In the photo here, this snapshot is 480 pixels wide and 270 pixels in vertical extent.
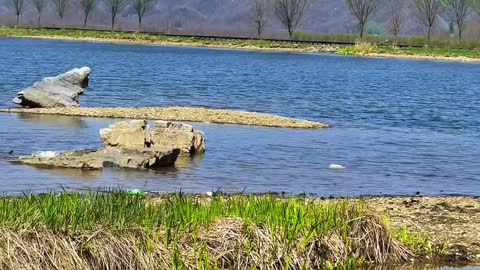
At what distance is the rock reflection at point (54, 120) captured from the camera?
1254 inches

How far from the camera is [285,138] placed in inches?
1229

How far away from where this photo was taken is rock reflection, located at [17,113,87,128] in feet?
104

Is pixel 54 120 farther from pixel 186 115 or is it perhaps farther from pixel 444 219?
pixel 444 219

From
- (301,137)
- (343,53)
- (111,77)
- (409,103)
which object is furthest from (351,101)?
(343,53)

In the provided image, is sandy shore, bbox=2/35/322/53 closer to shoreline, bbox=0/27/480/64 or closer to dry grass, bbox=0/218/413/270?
shoreline, bbox=0/27/480/64

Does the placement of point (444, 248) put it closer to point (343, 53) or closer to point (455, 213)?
point (455, 213)

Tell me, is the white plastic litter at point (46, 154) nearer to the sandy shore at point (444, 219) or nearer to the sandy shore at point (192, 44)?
the sandy shore at point (444, 219)

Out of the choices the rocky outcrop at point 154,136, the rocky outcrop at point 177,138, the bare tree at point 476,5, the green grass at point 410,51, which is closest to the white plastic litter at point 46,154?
the rocky outcrop at point 154,136

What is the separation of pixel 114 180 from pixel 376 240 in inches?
323

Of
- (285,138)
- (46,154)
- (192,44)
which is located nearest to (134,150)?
(46,154)

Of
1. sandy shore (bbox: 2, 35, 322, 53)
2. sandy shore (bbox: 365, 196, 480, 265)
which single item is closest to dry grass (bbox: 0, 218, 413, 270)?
sandy shore (bbox: 365, 196, 480, 265)

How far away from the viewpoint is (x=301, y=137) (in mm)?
31828

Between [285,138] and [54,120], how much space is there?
7527 millimetres

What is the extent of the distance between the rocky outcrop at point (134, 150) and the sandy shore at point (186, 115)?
7.76m
